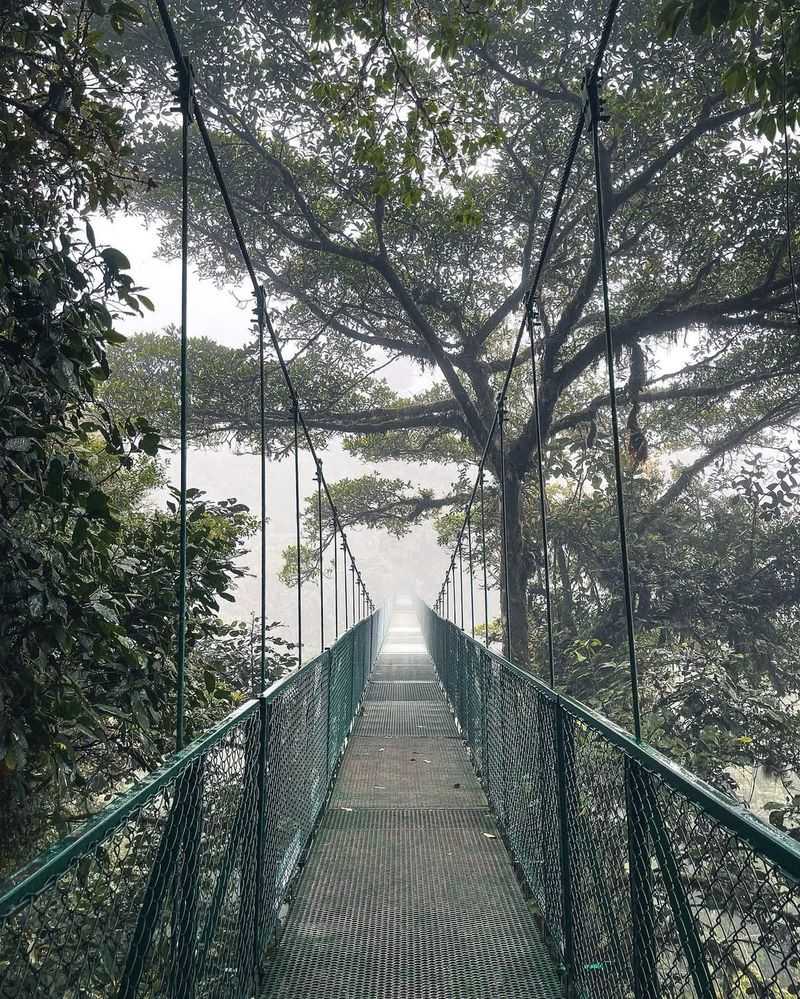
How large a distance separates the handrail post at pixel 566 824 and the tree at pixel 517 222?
340 centimetres

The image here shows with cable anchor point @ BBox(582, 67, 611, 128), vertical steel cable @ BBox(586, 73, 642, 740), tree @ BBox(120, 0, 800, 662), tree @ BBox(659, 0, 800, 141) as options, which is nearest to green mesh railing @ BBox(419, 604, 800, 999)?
vertical steel cable @ BBox(586, 73, 642, 740)

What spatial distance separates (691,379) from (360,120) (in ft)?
20.6

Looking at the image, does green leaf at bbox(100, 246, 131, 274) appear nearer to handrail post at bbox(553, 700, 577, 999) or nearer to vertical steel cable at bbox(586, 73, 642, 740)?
vertical steel cable at bbox(586, 73, 642, 740)

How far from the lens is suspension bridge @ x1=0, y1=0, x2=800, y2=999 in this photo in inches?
39.7

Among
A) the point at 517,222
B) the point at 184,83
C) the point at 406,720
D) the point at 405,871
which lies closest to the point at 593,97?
the point at 184,83

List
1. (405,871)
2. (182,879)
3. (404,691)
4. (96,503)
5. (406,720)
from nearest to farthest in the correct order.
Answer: (182,879) < (96,503) < (405,871) < (406,720) < (404,691)

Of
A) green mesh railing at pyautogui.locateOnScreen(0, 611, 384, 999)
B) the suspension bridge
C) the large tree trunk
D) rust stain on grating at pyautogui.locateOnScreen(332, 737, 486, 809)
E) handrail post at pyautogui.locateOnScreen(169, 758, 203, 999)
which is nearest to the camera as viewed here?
green mesh railing at pyautogui.locateOnScreen(0, 611, 384, 999)

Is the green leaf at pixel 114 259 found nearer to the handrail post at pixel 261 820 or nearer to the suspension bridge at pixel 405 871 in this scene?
the suspension bridge at pixel 405 871

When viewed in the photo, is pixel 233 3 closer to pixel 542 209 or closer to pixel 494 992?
pixel 542 209

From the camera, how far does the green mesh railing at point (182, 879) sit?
0.89 meters

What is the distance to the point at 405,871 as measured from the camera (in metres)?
2.54

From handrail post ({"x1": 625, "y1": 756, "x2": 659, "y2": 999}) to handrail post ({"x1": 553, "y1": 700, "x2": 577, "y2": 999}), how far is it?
1.37ft

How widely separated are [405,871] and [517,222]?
603cm

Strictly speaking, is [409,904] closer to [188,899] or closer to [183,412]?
[188,899]
